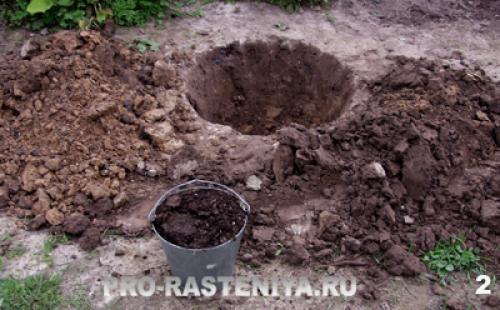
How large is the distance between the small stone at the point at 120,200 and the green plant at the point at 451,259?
7.31 ft

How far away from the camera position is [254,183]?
4.13 metres

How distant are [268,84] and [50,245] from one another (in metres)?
2.95

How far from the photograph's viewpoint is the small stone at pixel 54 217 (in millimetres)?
3873

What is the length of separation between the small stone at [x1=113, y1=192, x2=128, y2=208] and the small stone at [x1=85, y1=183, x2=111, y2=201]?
7cm

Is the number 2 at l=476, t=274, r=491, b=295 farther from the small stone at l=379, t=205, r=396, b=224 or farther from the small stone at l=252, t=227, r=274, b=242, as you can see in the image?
the small stone at l=252, t=227, r=274, b=242

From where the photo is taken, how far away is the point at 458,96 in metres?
4.71

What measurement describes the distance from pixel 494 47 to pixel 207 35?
313cm

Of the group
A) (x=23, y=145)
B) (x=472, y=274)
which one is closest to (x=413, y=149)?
(x=472, y=274)

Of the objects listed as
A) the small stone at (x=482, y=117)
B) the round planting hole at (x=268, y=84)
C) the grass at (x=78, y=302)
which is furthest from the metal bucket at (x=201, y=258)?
the small stone at (x=482, y=117)

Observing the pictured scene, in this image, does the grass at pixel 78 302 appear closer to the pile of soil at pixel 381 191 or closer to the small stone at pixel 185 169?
the pile of soil at pixel 381 191

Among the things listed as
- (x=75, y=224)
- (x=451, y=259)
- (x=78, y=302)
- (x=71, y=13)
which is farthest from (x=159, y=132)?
(x=451, y=259)

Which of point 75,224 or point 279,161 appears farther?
point 279,161

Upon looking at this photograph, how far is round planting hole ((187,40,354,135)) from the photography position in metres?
5.51

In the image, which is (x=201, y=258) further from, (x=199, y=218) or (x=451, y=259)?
(x=451, y=259)
